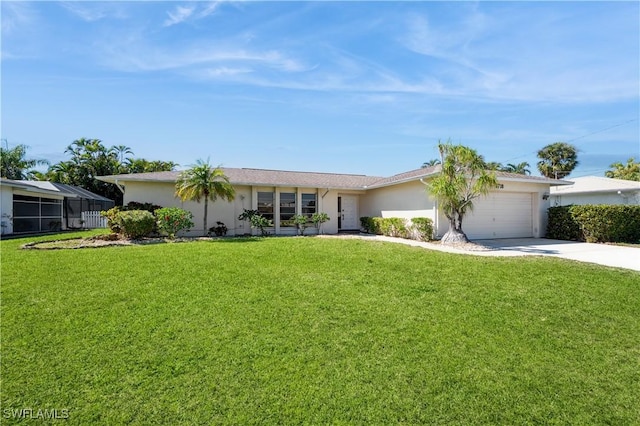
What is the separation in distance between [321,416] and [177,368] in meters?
1.80

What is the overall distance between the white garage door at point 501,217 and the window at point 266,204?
10210mm

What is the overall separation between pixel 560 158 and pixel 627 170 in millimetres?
8347

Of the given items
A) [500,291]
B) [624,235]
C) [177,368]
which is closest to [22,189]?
[177,368]

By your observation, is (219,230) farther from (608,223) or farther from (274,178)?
(608,223)

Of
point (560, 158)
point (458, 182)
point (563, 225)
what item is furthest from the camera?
point (560, 158)

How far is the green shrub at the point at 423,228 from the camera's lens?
46.8ft

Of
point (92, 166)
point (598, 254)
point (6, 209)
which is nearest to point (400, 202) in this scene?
point (598, 254)

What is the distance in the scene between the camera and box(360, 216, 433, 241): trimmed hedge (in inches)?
564

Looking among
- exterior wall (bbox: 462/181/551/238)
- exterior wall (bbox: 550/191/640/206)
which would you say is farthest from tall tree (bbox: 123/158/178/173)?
exterior wall (bbox: 550/191/640/206)

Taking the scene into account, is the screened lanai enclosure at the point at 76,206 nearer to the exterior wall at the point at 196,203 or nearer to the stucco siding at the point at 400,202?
the exterior wall at the point at 196,203

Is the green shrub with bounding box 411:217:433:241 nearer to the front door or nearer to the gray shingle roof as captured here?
the gray shingle roof

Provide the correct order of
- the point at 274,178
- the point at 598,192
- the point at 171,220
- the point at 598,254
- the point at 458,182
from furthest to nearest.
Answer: the point at 598,192
the point at 274,178
the point at 171,220
the point at 458,182
the point at 598,254

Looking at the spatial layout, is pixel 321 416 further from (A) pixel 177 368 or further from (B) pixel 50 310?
(B) pixel 50 310

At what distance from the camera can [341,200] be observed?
67.5ft
